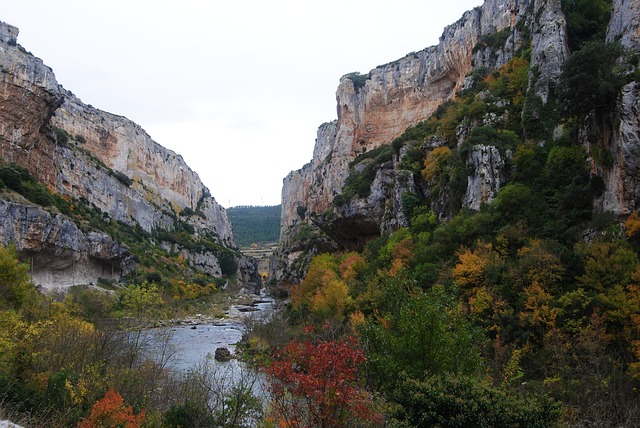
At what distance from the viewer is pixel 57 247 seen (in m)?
48.6

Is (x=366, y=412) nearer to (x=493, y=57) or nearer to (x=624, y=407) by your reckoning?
(x=624, y=407)

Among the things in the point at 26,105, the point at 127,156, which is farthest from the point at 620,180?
the point at 127,156

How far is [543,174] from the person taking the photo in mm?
27609

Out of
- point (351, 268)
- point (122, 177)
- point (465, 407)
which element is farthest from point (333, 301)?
point (122, 177)

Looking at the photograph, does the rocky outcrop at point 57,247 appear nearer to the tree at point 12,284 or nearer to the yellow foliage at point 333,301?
the tree at point 12,284

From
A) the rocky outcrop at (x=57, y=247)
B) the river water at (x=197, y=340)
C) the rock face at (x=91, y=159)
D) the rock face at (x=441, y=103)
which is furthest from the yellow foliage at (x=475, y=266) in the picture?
the rock face at (x=91, y=159)

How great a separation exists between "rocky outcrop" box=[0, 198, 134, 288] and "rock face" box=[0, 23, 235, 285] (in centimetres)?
28

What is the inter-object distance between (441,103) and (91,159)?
60406mm

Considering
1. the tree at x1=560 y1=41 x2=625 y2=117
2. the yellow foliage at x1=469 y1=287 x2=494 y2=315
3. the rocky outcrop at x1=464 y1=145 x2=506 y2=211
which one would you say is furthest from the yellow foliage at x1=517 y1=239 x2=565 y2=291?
the rocky outcrop at x1=464 y1=145 x2=506 y2=211

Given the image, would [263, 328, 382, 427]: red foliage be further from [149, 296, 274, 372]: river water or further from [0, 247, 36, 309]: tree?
[0, 247, 36, 309]: tree

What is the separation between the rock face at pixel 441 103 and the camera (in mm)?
21109

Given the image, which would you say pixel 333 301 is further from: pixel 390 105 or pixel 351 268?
pixel 390 105

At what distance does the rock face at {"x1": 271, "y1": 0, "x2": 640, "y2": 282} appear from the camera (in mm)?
21109

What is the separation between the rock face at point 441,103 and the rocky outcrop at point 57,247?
24.7 metres
